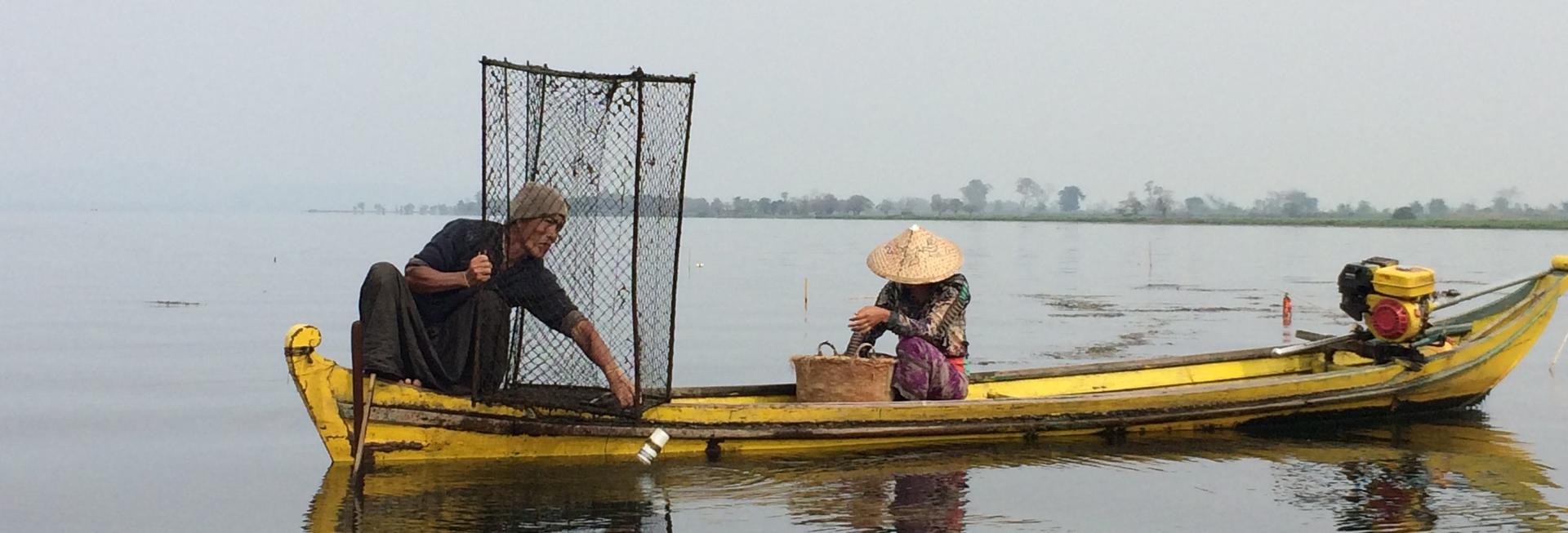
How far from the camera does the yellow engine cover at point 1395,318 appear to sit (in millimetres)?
10109

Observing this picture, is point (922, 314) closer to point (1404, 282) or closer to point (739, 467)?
point (739, 467)

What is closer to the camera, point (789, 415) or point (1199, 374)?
point (789, 415)

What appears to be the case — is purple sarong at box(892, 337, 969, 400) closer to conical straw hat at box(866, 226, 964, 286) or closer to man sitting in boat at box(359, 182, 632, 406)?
conical straw hat at box(866, 226, 964, 286)

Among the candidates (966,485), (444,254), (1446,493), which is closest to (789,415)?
(966,485)

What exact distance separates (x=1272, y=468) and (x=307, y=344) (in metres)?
5.61

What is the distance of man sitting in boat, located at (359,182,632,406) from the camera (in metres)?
7.63

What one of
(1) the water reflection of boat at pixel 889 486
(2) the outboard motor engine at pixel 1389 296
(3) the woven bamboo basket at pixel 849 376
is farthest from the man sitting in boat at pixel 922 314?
(2) the outboard motor engine at pixel 1389 296

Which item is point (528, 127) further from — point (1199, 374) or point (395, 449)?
point (1199, 374)

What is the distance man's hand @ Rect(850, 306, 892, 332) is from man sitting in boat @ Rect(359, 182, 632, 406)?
1.29 m

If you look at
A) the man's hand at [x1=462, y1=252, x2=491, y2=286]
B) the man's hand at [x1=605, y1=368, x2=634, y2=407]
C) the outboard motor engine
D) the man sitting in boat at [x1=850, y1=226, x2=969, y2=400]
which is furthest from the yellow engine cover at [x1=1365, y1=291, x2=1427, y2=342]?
the man's hand at [x1=462, y1=252, x2=491, y2=286]

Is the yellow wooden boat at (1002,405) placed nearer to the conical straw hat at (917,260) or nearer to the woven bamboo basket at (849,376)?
the woven bamboo basket at (849,376)

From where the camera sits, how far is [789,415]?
8680mm

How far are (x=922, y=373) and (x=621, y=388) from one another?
1.85 m

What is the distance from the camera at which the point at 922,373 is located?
8906 millimetres
